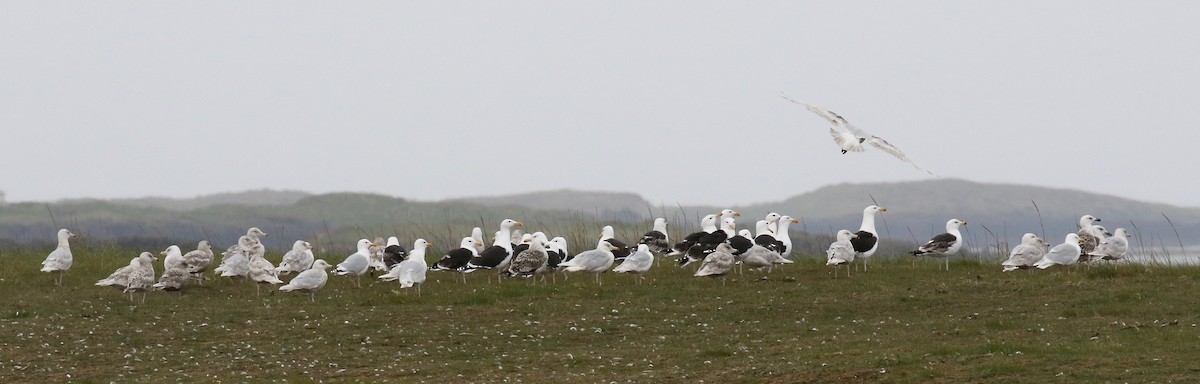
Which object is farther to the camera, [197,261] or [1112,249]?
[1112,249]

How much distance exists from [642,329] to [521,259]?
610 cm

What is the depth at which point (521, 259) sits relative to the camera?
89.5ft

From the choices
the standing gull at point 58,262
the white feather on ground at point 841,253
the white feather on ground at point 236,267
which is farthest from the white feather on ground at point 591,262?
the standing gull at point 58,262

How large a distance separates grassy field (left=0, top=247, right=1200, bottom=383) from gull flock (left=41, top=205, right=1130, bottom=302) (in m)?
0.35

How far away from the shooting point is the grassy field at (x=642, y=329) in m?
17.5

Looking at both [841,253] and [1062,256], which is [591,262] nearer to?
[841,253]

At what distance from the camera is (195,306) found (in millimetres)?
24797

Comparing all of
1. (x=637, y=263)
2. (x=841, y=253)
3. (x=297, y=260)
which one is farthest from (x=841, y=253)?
(x=297, y=260)

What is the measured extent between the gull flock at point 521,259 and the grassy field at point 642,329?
1.15 feet

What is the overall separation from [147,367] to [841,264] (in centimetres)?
1491

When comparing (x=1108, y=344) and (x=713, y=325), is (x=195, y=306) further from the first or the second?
(x=1108, y=344)

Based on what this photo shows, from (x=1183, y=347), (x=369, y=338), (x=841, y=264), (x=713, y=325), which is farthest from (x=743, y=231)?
(x=1183, y=347)

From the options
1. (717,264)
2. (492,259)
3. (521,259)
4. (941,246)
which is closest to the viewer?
(717,264)

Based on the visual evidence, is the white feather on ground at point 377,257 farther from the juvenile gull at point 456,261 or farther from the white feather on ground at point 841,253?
the white feather on ground at point 841,253
